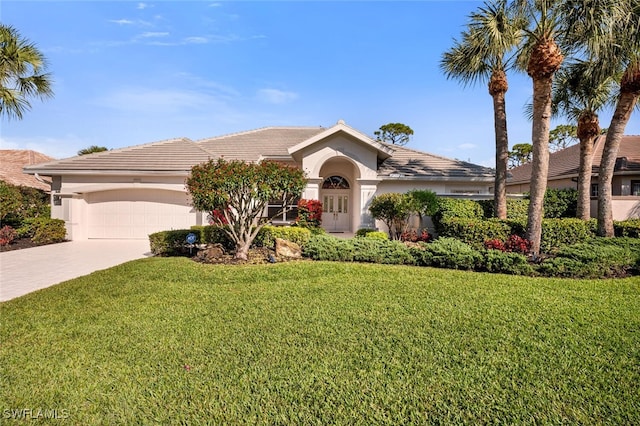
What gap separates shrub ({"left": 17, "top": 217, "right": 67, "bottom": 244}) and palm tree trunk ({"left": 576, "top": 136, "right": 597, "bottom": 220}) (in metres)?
25.2

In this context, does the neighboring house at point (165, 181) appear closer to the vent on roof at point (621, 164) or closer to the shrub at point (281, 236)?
the shrub at point (281, 236)

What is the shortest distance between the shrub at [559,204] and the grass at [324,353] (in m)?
9.86

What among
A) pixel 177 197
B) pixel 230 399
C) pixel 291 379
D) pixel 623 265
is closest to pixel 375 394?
pixel 291 379

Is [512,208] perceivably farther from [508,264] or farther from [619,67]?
[508,264]

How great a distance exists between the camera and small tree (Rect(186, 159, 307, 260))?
9656mm

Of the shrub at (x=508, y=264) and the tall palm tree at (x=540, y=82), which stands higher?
the tall palm tree at (x=540, y=82)

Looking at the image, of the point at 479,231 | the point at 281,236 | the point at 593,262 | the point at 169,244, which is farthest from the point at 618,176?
the point at 169,244

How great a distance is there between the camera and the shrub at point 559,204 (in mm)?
16062

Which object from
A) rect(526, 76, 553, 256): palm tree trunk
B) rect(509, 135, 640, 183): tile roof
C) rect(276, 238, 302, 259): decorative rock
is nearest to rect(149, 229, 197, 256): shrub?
rect(276, 238, 302, 259): decorative rock

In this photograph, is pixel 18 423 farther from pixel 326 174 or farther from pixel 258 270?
pixel 326 174

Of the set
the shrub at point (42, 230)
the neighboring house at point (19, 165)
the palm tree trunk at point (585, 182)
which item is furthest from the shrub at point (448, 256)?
the neighboring house at point (19, 165)

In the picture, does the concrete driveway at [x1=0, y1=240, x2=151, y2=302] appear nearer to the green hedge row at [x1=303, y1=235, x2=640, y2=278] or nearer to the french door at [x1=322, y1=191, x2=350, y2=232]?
the green hedge row at [x1=303, y1=235, x2=640, y2=278]

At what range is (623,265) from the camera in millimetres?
9211

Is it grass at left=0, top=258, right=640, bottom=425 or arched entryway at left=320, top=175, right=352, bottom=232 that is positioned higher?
arched entryway at left=320, top=175, right=352, bottom=232
